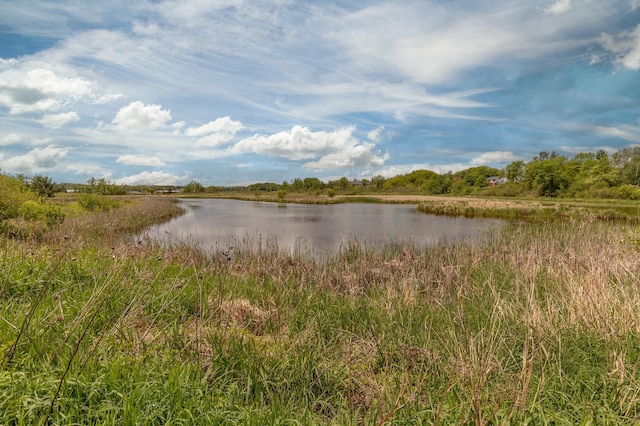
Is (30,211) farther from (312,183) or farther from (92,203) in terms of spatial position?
(312,183)

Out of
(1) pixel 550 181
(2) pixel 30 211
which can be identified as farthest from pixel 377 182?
(2) pixel 30 211

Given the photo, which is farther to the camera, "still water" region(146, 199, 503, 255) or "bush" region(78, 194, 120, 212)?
"bush" region(78, 194, 120, 212)

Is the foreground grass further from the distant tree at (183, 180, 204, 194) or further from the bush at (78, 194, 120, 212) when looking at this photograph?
the distant tree at (183, 180, 204, 194)

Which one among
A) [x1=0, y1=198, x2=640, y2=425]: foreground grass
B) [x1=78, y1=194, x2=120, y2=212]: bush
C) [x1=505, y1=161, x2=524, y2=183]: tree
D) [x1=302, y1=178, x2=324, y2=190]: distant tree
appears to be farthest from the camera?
[x1=302, y1=178, x2=324, y2=190]: distant tree

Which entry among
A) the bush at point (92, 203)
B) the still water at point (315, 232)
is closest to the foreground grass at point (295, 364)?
the still water at point (315, 232)

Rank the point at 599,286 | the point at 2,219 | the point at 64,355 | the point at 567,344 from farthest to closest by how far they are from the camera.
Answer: the point at 2,219
the point at 599,286
the point at 567,344
the point at 64,355

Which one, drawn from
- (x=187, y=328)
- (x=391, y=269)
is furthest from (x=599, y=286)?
(x=187, y=328)

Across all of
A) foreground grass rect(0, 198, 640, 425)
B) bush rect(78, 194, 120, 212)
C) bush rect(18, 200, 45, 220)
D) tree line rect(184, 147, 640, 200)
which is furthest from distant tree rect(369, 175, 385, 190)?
foreground grass rect(0, 198, 640, 425)

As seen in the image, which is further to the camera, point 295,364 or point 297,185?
point 297,185

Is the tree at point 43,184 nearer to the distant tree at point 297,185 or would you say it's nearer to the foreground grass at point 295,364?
the foreground grass at point 295,364

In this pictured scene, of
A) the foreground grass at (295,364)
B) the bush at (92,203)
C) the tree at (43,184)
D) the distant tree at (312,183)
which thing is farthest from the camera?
the distant tree at (312,183)

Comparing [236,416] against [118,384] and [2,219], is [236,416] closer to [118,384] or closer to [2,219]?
[118,384]

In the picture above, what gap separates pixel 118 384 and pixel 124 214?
2591cm

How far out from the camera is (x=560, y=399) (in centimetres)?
298
